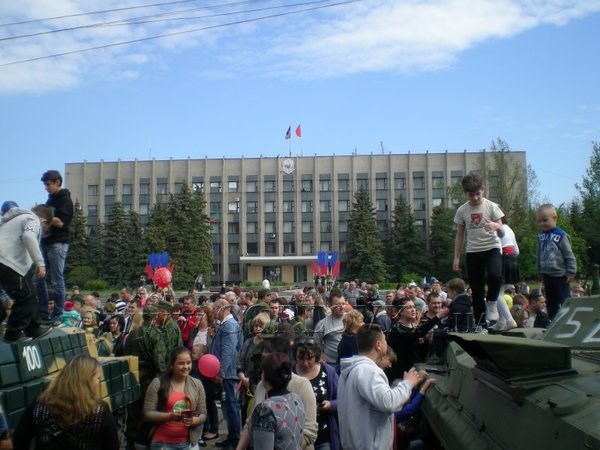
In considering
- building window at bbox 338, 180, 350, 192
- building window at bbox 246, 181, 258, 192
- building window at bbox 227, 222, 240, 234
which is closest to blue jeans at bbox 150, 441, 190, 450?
building window at bbox 338, 180, 350, 192

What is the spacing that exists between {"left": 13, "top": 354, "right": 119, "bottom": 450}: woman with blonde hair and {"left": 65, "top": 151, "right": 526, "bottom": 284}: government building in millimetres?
72253

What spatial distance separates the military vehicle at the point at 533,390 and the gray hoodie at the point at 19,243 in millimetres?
4075

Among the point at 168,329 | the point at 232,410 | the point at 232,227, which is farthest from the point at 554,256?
the point at 232,227

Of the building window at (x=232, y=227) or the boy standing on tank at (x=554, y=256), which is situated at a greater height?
the building window at (x=232, y=227)

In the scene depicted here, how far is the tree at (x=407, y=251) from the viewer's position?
222 ft

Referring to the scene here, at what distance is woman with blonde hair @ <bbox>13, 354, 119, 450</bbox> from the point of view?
3951 mm

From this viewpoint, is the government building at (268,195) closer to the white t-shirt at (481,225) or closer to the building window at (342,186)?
the building window at (342,186)

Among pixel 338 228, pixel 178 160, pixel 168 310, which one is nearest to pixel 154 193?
pixel 178 160

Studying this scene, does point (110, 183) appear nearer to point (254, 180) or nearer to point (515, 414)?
point (254, 180)

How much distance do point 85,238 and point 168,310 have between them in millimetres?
58113

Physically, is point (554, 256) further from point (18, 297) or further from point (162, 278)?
point (162, 278)

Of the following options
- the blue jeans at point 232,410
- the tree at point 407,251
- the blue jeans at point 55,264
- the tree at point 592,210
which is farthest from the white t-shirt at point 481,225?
the tree at point 407,251

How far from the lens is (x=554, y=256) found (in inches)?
288

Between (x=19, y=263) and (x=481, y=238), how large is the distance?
5.13 meters
